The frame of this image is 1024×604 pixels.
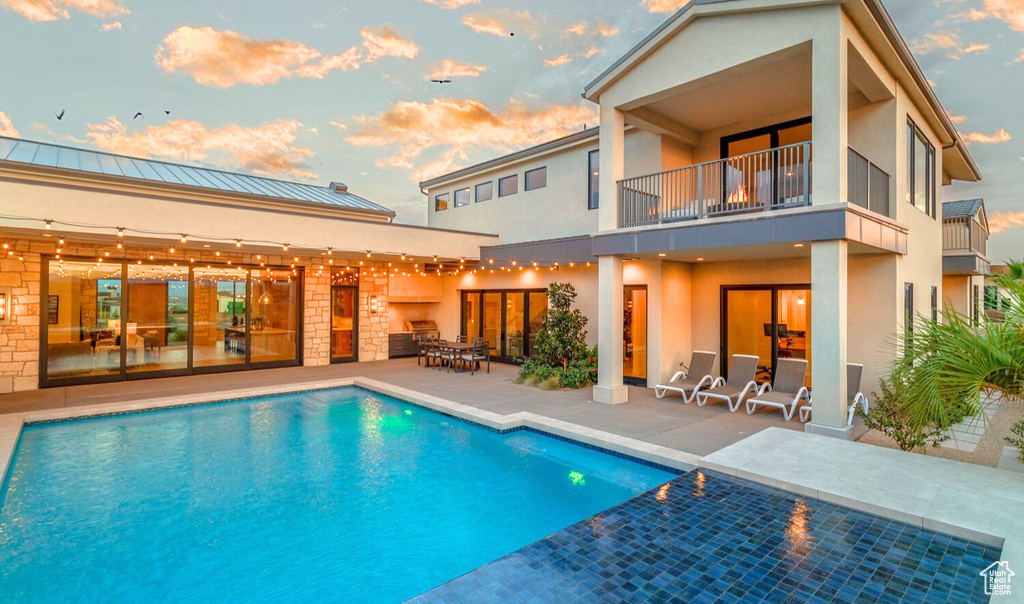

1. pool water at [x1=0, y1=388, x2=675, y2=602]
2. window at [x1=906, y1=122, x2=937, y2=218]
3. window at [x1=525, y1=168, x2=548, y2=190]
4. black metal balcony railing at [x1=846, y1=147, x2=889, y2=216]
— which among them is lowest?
pool water at [x1=0, y1=388, x2=675, y2=602]

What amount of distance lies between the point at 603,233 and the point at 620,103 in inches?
98.0

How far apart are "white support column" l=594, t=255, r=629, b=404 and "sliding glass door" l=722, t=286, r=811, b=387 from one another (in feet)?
9.45

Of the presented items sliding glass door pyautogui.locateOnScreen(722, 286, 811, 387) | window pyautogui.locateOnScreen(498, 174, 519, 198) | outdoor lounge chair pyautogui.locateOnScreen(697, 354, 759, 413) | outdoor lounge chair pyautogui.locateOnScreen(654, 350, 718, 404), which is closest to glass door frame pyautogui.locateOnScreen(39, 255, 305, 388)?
window pyautogui.locateOnScreen(498, 174, 519, 198)

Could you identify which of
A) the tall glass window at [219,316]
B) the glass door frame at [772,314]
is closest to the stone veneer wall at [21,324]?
the tall glass window at [219,316]

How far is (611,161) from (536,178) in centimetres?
514

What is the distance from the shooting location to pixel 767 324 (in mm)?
10125

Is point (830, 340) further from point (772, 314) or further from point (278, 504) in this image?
point (278, 504)

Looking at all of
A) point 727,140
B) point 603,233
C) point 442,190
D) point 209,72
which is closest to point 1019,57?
point 727,140

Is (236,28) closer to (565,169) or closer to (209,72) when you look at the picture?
(209,72)

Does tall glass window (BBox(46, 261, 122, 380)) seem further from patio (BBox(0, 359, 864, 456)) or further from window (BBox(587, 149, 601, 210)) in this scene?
window (BBox(587, 149, 601, 210))

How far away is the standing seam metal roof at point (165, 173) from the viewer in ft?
38.4

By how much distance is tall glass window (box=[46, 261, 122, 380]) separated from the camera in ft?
35.7

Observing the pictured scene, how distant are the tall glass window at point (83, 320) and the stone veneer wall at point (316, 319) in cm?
441

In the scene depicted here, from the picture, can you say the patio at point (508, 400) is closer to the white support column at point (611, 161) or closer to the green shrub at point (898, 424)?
the green shrub at point (898, 424)
